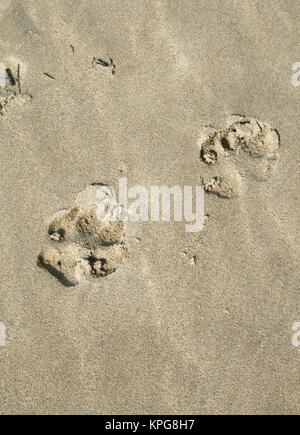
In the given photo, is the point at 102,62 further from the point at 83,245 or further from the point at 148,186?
the point at 83,245

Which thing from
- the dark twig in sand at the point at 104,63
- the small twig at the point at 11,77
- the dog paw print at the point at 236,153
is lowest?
the dog paw print at the point at 236,153

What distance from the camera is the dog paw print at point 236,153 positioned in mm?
1745

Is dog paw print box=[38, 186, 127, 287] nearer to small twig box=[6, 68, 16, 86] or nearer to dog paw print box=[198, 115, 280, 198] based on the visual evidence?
dog paw print box=[198, 115, 280, 198]

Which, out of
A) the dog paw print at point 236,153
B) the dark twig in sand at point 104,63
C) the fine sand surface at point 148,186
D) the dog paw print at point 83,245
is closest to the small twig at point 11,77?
the fine sand surface at point 148,186

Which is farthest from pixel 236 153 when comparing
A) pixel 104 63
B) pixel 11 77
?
pixel 11 77

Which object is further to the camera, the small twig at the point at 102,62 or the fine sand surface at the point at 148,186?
the small twig at the point at 102,62

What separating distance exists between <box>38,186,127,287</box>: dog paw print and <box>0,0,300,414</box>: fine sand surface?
0.04 m

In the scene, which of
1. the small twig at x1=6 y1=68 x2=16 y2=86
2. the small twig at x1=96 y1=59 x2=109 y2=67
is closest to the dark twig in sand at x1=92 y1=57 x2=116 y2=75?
the small twig at x1=96 y1=59 x2=109 y2=67

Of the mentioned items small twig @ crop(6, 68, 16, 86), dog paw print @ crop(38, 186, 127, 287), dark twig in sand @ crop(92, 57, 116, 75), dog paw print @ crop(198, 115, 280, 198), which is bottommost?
dog paw print @ crop(38, 186, 127, 287)

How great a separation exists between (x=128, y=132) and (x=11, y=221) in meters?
0.66

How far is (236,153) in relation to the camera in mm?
1768

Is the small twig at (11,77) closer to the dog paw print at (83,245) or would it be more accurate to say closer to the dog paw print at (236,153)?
the dog paw print at (83,245)

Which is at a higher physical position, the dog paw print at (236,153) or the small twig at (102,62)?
the small twig at (102,62)

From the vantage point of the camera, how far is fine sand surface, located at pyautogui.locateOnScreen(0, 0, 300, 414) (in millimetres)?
1639
